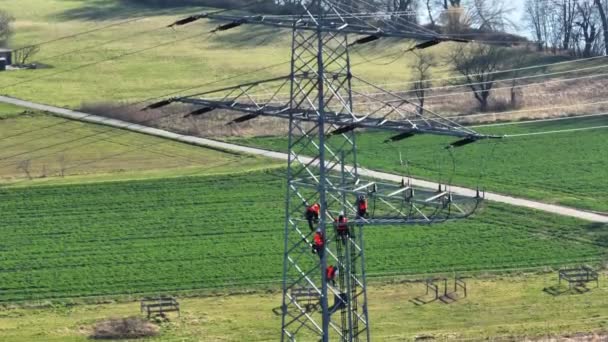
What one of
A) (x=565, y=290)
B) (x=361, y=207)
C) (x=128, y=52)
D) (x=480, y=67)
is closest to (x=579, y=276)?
(x=565, y=290)

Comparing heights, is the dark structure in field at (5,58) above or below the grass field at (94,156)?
above

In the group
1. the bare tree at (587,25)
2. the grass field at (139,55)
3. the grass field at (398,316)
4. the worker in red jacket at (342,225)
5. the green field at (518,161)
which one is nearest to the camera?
the worker in red jacket at (342,225)

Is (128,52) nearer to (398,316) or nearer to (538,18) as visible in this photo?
(538,18)

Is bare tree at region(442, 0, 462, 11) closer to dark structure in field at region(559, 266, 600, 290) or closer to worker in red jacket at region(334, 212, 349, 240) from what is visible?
dark structure in field at region(559, 266, 600, 290)

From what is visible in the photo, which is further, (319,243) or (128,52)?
(128,52)

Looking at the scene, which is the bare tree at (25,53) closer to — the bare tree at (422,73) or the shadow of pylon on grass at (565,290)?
the bare tree at (422,73)

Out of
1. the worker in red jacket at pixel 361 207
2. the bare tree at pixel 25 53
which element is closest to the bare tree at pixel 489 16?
the bare tree at pixel 25 53

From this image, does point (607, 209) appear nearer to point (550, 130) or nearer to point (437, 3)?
point (550, 130)

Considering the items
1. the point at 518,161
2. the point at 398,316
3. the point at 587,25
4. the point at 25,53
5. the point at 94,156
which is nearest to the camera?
the point at 398,316
